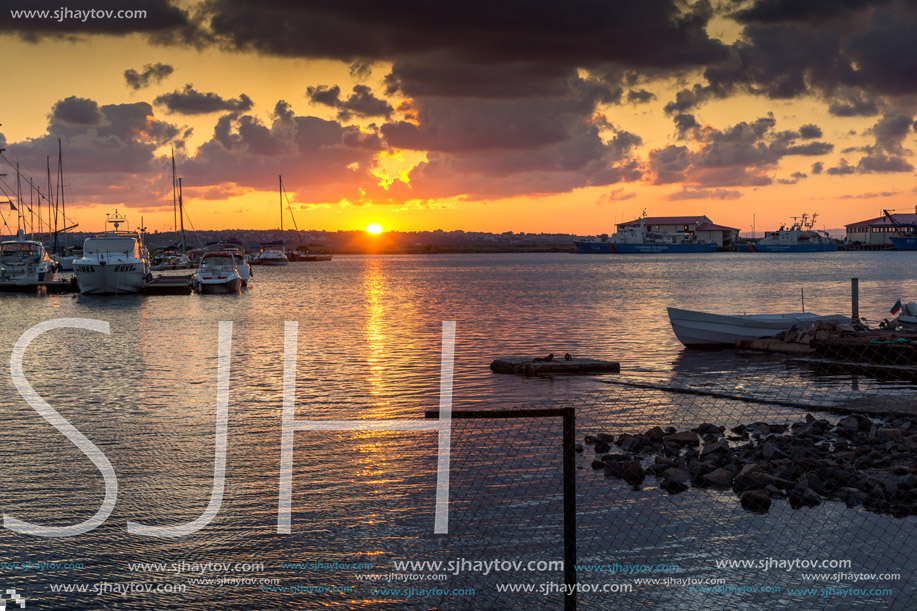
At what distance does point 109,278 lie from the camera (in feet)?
209

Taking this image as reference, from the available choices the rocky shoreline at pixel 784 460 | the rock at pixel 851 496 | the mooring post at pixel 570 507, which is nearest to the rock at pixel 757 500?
the rocky shoreline at pixel 784 460

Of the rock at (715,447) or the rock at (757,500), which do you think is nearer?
the rock at (757,500)

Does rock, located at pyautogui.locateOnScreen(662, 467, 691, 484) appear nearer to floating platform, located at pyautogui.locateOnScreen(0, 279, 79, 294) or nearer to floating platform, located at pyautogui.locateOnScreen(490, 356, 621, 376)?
floating platform, located at pyautogui.locateOnScreen(490, 356, 621, 376)

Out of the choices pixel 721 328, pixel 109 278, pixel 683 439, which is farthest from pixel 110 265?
pixel 683 439

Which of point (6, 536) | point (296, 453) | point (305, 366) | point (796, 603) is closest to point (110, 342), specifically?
point (305, 366)

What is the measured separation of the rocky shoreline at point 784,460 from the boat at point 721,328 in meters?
15.5

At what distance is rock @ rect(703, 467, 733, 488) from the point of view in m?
12.5

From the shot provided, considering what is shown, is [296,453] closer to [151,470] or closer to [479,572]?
[151,470]

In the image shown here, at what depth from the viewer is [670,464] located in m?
13.2

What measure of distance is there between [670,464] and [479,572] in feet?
16.5

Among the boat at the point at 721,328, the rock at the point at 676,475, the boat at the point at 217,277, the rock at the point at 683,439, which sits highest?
the boat at the point at 217,277

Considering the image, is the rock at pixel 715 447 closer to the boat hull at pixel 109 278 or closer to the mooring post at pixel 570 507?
the mooring post at pixel 570 507

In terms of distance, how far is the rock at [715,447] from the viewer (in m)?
13.6

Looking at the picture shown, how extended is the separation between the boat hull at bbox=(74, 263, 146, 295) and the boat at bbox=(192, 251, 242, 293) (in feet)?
17.2
